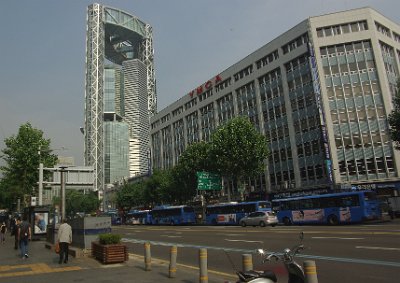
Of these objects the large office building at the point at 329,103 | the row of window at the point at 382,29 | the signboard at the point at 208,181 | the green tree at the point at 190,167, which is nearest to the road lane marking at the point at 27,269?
the signboard at the point at 208,181

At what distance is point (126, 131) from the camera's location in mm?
196625

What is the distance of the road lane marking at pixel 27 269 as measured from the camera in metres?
12.0

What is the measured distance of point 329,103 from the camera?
5175cm

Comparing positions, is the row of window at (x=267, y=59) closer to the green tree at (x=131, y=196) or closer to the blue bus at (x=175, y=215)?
the blue bus at (x=175, y=215)

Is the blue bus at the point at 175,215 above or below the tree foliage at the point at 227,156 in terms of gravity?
below

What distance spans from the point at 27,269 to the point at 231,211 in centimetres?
3453

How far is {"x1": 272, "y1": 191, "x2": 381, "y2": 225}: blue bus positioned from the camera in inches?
1243

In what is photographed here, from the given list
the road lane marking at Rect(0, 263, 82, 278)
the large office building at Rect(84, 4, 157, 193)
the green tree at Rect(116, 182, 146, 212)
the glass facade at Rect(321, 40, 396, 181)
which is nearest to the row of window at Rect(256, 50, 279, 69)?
the glass facade at Rect(321, 40, 396, 181)

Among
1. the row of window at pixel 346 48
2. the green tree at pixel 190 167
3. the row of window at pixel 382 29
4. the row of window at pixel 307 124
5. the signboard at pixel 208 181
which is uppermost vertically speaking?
the row of window at pixel 382 29

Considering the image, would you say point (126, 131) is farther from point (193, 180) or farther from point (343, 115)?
point (343, 115)

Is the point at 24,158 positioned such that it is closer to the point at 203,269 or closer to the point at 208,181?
the point at 208,181

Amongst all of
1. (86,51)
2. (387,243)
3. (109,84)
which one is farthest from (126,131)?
(387,243)

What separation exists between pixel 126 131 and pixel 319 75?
506 feet

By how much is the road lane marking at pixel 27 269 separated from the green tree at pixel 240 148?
112ft
